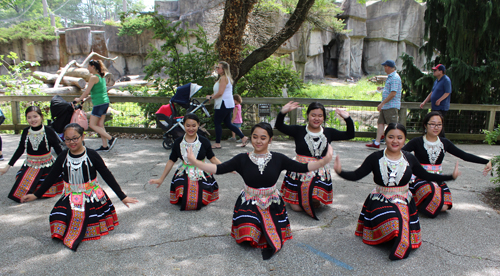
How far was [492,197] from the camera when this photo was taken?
441 cm

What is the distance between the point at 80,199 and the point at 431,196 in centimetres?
370

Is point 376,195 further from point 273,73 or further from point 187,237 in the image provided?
point 273,73

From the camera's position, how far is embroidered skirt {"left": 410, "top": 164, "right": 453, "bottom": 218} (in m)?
3.66

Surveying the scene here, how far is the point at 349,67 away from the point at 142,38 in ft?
56.1

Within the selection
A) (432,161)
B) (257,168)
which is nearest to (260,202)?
(257,168)

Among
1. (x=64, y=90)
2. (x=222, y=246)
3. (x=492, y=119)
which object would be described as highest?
(x=64, y=90)

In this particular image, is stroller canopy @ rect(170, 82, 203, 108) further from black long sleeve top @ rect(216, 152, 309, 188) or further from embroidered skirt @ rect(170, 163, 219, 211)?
black long sleeve top @ rect(216, 152, 309, 188)

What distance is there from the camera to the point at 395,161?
308cm

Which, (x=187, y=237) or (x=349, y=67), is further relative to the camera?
(x=349, y=67)

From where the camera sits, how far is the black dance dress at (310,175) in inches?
147

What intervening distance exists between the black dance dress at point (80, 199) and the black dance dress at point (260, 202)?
3.81 feet

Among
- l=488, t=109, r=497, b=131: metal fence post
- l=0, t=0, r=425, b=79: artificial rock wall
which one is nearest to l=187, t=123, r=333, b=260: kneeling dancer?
l=488, t=109, r=497, b=131: metal fence post

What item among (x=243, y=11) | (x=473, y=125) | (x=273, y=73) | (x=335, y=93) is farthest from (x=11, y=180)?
(x=335, y=93)

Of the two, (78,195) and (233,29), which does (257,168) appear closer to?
(78,195)
